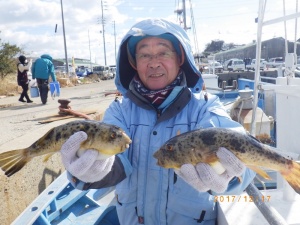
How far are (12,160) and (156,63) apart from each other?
1.39 metres

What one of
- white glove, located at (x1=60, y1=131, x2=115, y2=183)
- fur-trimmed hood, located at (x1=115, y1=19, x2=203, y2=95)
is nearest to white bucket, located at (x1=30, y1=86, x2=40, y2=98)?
fur-trimmed hood, located at (x1=115, y1=19, x2=203, y2=95)

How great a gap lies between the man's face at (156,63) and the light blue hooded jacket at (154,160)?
11 centimetres

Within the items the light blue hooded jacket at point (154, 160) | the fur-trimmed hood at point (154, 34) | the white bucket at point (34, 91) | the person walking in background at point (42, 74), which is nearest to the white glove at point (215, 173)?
the light blue hooded jacket at point (154, 160)

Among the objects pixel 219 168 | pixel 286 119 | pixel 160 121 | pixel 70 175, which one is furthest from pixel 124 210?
pixel 286 119

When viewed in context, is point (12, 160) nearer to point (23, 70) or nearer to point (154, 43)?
point (154, 43)

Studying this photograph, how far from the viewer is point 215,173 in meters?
2.20

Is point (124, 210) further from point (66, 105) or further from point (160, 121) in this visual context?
point (66, 105)

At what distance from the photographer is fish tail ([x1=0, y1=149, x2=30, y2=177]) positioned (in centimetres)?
238

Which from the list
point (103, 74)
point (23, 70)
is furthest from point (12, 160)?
point (103, 74)

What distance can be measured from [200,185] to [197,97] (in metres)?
0.88

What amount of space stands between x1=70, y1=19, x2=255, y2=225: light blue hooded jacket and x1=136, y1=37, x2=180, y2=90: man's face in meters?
0.11

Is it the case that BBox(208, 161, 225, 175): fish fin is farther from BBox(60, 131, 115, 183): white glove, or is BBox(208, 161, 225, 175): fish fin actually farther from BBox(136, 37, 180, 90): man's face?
BBox(136, 37, 180, 90): man's face

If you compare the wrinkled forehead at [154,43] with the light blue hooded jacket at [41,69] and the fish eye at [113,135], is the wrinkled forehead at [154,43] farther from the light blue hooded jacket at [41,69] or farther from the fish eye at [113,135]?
the light blue hooded jacket at [41,69]

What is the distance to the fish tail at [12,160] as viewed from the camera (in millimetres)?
2385
